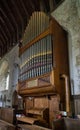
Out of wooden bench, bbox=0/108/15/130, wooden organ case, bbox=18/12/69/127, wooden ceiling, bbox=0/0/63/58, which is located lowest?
wooden bench, bbox=0/108/15/130

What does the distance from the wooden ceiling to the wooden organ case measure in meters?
1.53

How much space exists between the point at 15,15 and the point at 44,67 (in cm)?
515

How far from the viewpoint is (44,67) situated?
12.9ft

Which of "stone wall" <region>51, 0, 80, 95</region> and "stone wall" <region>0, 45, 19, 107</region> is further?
"stone wall" <region>0, 45, 19, 107</region>

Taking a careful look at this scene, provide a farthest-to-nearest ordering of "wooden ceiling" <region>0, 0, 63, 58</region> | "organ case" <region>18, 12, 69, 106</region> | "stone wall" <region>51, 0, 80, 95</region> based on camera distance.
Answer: "wooden ceiling" <region>0, 0, 63, 58</region> < "stone wall" <region>51, 0, 80, 95</region> < "organ case" <region>18, 12, 69, 106</region>

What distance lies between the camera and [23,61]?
5.00 metres

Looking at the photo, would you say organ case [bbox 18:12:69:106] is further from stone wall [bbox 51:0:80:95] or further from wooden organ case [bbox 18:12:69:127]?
stone wall [bbox 51:0:80:95]

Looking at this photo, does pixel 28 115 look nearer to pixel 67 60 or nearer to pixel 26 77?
pixel 26 77

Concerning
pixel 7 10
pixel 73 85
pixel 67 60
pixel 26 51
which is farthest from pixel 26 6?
pixel 73 85

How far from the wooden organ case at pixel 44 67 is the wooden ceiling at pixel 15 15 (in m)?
1.53

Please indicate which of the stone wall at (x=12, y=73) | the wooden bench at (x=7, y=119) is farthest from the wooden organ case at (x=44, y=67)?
the stone wall at (x=12, y=73)

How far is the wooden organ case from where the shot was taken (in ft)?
12.2

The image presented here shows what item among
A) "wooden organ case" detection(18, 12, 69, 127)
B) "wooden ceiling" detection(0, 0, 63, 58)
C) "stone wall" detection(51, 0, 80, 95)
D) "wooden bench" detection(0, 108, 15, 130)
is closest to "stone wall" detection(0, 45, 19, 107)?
"wooden ceiling" detection(0, 0, 63, 58)

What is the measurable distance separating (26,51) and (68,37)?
138 cm
